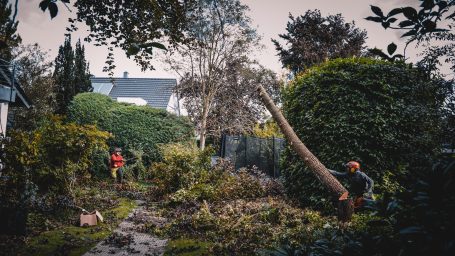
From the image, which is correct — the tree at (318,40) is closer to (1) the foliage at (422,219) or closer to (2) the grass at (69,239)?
(2) the grass at (69,239)

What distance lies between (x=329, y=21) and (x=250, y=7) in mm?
6221

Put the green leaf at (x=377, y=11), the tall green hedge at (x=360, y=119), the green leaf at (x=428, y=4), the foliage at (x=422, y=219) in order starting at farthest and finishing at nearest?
1. the tall green hedge at (x=360, y=119)
2. the green leaf at (x=377, y=11)
3. the green leaf at (x=428, y=4)
4. the foliage at (x=422, y=219)

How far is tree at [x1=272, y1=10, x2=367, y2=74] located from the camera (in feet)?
68.8

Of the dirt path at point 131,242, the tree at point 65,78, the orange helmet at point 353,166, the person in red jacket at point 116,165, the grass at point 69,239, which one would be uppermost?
the tree at point 65,78

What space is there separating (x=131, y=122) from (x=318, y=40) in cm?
1518

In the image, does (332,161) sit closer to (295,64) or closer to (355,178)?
(355,178)

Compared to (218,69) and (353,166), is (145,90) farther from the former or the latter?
(353,166)

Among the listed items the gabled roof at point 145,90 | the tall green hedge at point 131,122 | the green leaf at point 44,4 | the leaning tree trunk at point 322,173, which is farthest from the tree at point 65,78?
the green leaf at point 44,4

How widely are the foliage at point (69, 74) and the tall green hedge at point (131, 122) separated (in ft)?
33.4

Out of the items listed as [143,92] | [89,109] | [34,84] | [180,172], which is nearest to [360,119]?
[180,172]

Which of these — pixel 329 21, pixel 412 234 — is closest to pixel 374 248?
pixel 412 234

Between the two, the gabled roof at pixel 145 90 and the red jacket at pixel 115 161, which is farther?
the gabled roof at pixel 145 90

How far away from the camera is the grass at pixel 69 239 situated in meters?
5.11

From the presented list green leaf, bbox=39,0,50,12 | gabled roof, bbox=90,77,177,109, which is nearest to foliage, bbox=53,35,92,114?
gabled roof, bbox=90,77,177,109
